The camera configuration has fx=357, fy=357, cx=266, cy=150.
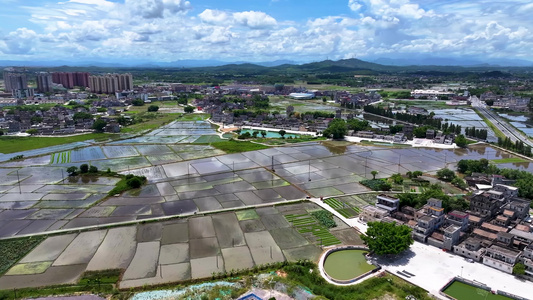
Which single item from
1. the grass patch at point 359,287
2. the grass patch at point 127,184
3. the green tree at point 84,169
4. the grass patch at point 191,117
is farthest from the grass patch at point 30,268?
the grass patch at point 191,117

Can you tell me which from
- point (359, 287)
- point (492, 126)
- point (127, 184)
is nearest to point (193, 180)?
point (127, 184)

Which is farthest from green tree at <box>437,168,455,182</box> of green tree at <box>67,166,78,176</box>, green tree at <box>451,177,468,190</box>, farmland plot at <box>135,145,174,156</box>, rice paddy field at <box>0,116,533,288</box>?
green tree at <box>67,166,78,176</box>

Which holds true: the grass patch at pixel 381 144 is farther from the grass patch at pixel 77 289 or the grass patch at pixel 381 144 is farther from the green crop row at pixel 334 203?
the grass patch at pixel 77 289

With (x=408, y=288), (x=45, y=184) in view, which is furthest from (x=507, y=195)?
(x=45, y=184)

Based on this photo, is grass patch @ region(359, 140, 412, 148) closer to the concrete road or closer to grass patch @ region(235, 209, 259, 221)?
grass patch @ region(235, 209, 259, 221)

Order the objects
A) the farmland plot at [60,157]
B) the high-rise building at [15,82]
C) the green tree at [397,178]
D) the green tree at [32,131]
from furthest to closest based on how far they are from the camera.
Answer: the high-rise building at [15,82] < the green tree at [32,131] < the farmland plot at [60,157] < the green tree at [397,178]
